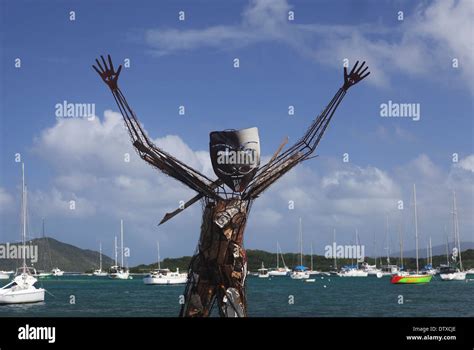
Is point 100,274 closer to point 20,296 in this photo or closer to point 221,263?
point 20,296

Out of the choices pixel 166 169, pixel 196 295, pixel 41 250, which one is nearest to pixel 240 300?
pixel 196 295

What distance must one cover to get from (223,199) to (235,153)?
3.63 ft

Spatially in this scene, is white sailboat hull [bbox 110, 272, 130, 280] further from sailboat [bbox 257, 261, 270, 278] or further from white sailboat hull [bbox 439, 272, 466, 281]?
white sailboat hull [bbox 439, 272, 466, 281]

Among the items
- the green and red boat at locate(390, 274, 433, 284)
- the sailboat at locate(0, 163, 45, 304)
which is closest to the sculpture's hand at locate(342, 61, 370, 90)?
the sailboat at locate(0, 163, 45, 304)

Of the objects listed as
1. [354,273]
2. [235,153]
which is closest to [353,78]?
[235,153]

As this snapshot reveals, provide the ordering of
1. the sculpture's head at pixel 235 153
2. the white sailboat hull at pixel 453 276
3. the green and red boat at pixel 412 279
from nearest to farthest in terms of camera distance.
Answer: the sculpture's head at pixel 235 153 < the green and red boat at pixel 412 279 < the white sailboat hull at pixel 453 276

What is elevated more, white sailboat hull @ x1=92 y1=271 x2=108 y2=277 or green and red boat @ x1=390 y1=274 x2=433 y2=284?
green and red boat @ x1=390 y1=274 x2=433 y2=284

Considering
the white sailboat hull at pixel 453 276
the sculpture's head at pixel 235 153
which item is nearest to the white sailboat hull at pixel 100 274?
the white sailboat hull at pixel 453 276

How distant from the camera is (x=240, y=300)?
17.1 meters

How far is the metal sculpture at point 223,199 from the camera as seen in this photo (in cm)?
1689

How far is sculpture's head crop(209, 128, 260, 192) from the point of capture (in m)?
16.8

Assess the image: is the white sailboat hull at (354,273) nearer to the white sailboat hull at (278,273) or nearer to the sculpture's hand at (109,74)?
the white sailboat hull at (278,273)
